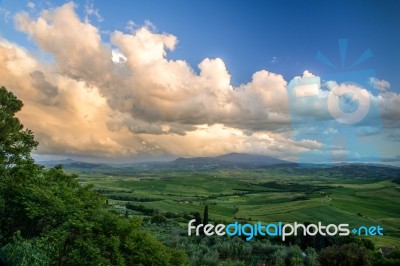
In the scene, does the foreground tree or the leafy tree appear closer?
the foreground tree

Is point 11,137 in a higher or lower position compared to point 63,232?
higher

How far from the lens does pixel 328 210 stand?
144250mm

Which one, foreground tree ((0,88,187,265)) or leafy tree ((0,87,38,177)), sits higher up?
leafy tree ((0,87,38,177))

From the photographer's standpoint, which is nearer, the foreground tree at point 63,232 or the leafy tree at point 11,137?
the foreground tree at point 63,232

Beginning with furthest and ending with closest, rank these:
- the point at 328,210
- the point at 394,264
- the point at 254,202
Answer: the point at 254,202 → the point at 328,210 → the point at 394,264

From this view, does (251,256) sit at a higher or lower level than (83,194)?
lower

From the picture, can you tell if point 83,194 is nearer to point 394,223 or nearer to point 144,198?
point 394,223

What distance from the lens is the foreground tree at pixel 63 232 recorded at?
66.3 feet

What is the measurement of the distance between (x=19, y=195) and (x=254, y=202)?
159487 mm

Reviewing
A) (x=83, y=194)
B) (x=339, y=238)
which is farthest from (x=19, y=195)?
(x=339, y=238)

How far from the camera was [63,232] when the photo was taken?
834 inches

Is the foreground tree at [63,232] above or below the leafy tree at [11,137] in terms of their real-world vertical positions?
below

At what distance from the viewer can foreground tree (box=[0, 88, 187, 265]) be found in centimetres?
2020

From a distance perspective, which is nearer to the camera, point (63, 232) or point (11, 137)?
point (63, 232)
